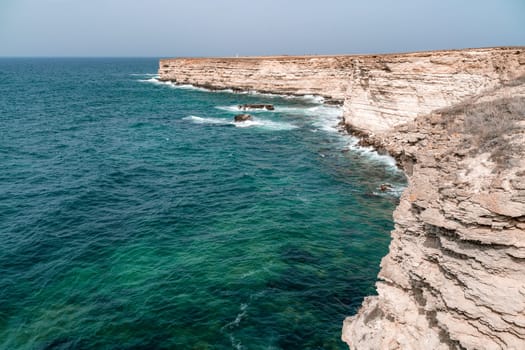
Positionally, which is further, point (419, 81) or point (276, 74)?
point (276, 74)

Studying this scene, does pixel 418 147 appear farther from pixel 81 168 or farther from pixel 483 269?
pixel 81 168

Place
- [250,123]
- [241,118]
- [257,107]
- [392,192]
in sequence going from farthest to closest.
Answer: [257,107] < [241,118] < [250,123] < [392,192]

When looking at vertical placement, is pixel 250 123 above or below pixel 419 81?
below

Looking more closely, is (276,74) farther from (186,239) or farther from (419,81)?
(186,239)

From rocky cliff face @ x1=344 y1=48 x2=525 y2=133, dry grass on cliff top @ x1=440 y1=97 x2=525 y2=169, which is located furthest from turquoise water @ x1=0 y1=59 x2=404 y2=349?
dry grass on cliff top @ x1=440 y1=97 x2=525 y2=169

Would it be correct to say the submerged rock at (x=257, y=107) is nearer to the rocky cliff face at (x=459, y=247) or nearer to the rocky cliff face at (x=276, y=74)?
the rocky cliff face at (x=276, y=74)

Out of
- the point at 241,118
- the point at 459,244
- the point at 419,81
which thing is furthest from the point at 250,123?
the point at 459,244

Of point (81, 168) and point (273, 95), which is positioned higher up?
point (273, 95)

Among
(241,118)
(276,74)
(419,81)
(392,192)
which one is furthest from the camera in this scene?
(276,74)

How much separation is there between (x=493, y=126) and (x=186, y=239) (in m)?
20.8

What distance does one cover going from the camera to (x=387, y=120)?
4975 cm

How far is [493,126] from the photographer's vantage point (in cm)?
1330

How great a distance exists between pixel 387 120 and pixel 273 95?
57485 mm

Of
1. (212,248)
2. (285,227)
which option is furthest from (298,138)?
(212,248)
